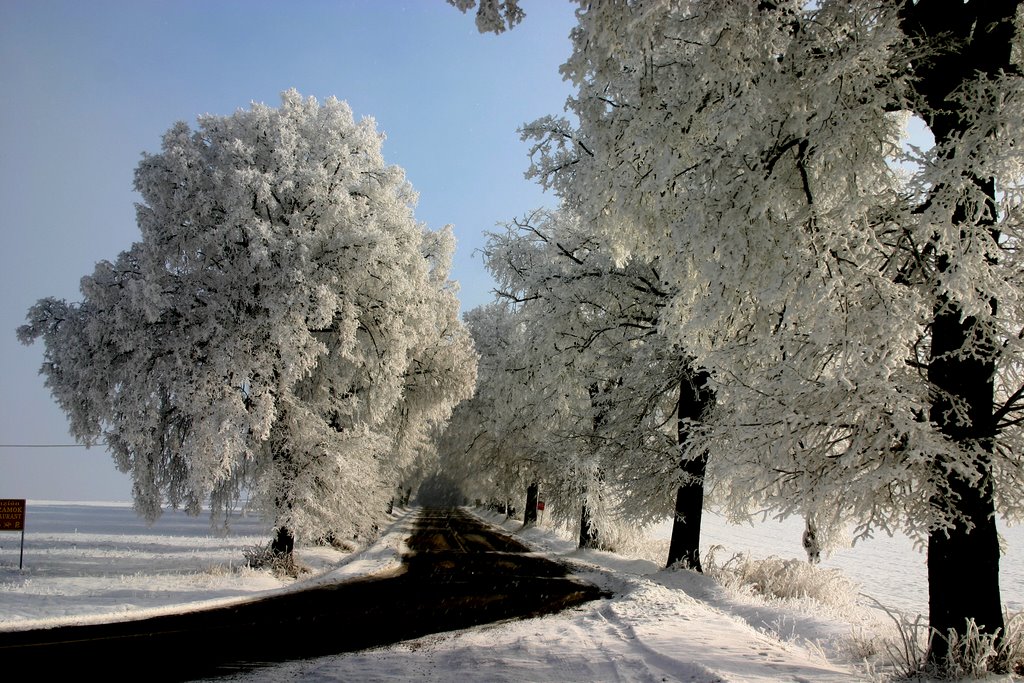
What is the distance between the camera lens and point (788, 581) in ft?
39.5

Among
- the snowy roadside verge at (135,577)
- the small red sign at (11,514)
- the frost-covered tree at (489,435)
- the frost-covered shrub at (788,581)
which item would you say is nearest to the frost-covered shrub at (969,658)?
the frost-covered shrub at (788,581)

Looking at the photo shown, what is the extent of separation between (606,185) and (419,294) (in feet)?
29.5

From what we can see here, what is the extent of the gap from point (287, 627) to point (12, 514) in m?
10.2

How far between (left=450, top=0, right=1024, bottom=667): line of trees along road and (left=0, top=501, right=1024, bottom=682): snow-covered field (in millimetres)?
1536

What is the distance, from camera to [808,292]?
5.23 metres

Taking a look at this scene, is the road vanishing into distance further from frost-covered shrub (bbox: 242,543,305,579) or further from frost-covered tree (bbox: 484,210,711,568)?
frost-covered tree (bbox: 484,210,711,568)

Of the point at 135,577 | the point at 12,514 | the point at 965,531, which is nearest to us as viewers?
the point at 965,531

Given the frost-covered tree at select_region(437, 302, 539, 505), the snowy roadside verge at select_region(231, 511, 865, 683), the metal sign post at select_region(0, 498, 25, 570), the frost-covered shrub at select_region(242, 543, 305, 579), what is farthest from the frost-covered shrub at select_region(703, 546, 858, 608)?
the metal sign post at select_region(0, 498, 25, 570)

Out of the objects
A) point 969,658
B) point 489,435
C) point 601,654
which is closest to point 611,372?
point 601,654

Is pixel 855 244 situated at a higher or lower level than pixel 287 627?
higher

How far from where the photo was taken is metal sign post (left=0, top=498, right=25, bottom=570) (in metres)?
13.6

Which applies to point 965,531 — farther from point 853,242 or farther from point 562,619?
point 562,619

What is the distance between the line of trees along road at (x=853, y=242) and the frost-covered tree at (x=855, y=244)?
2 cm

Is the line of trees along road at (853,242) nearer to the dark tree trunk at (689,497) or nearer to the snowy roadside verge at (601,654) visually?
the snowy roadside verge at (601,654)
